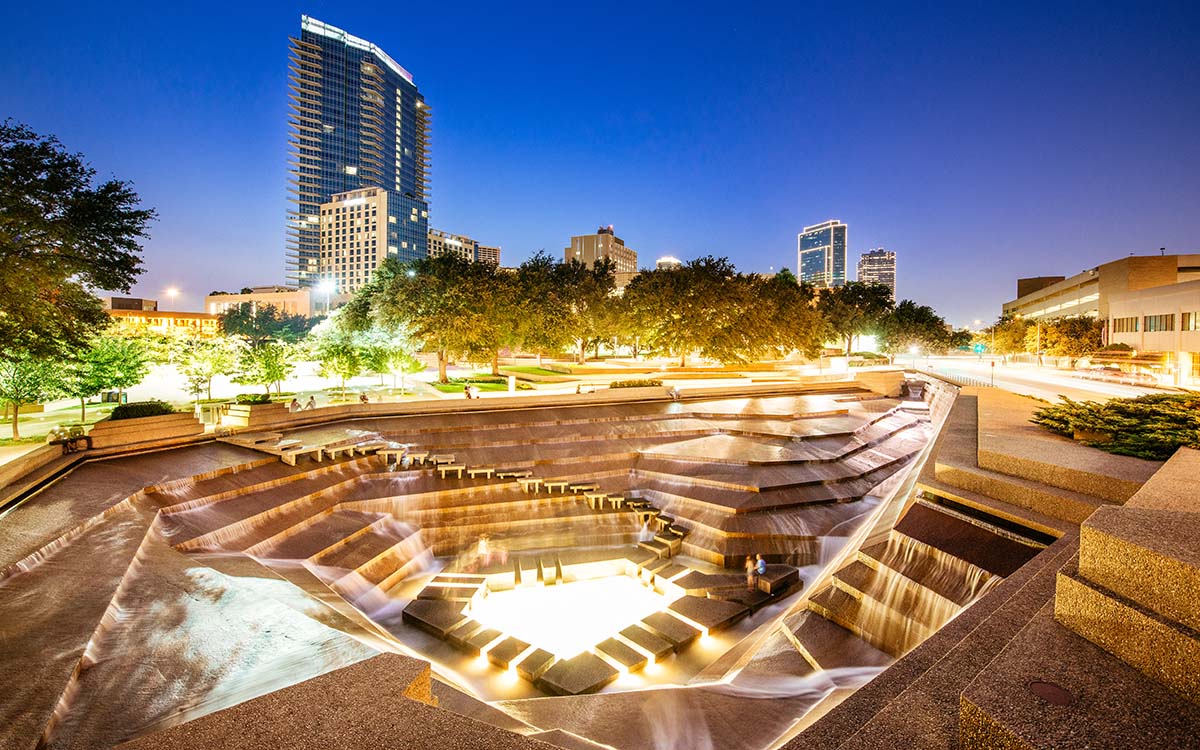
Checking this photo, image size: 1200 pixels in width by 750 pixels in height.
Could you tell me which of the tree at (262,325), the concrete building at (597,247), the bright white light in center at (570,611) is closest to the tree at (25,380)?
the bright white light in center at (570,611)

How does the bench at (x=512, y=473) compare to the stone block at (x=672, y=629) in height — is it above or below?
above

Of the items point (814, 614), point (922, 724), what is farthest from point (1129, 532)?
point (814, 614)

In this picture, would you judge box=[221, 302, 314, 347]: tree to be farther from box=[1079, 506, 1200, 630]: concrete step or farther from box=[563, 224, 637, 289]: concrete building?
box=[563, 224, 637, 289]: concrete building

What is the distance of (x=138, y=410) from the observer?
13414 mm

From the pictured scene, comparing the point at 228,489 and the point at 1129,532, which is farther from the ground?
the point at 1129,532

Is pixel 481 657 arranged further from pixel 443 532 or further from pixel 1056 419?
pixel 1056 419

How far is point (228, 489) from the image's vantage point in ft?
35.4

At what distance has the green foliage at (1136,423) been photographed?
7.61m

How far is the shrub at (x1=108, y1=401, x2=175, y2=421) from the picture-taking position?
13.0 meters

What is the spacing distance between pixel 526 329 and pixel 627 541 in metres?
19.2

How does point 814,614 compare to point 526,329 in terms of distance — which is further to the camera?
point 526,329

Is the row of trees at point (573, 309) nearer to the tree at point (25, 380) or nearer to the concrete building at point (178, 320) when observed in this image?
the tree at point (25, 380)

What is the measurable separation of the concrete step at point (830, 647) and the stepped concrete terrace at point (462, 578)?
0.03 meters

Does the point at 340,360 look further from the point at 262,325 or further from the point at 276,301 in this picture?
the point at 276,301
